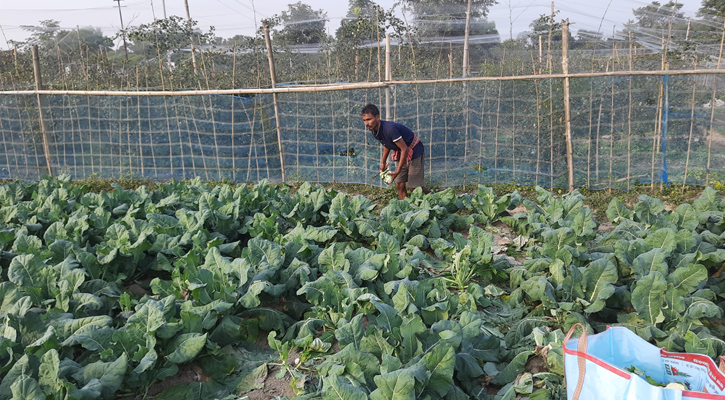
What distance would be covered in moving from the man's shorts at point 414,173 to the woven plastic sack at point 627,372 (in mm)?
4741

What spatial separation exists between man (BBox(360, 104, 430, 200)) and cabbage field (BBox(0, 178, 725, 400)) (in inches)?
54.2

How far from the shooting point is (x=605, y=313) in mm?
3689

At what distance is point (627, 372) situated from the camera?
203 cm

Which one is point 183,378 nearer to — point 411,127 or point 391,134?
point 391,134

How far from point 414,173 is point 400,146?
58 cm

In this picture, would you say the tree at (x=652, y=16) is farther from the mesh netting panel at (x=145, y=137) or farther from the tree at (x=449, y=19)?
the mesh netting panel at (x=145, y=137)

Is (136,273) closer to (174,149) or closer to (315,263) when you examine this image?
(315,263)

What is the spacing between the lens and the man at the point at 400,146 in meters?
6.48

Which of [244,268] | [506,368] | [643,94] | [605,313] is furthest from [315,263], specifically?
[643,94]

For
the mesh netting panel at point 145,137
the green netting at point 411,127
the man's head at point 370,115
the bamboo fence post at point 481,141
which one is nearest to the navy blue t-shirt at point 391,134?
the man's head at point 370,115

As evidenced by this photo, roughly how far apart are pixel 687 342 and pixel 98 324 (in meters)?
3.26

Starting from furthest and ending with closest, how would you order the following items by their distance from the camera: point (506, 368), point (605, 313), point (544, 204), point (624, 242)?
point (544, 204)
point (624, 242)
point (605, 313)
point (506, 368)

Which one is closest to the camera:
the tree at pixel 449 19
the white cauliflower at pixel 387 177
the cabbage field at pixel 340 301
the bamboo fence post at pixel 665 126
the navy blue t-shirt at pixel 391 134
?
the cabbage field at pixel 340 301

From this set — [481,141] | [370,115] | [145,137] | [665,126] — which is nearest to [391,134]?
[370,115]
